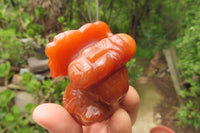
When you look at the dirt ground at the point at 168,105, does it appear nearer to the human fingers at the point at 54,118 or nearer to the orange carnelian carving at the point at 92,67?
the orange carnelian carving at the point at 92,67

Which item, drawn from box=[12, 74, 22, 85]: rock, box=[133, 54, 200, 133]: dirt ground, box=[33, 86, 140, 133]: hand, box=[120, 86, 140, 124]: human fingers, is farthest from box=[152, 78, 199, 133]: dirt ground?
box=[12, 74, 22, 85]: rock

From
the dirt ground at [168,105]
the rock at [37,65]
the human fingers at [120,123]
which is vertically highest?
the human fingers at [120,123]

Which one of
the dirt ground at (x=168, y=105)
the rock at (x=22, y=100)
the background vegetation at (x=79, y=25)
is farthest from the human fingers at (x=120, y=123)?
the dirt ground at (x=168, y=105)

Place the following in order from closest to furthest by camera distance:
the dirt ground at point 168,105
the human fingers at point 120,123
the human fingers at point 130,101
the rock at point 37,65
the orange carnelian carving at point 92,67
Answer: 1. the orange carnelian carving at point 92,67
2. the human fingers at point 120,123
3. the human fingers at point 130,101
4. the dirt ground at point 168,105
5. the rock at point 37,65

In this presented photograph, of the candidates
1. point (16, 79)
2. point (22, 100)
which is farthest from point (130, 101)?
point (16, 79)

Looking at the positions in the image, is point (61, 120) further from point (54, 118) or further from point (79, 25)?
point (79, 25)

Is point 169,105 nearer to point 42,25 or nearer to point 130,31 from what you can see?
point 130,31
